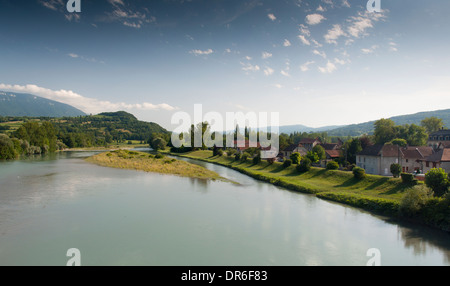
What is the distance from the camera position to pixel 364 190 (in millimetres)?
27672

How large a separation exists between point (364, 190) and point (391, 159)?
1203 centimetres

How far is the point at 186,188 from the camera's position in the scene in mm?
30891

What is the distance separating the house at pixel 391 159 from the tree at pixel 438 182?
1521cm

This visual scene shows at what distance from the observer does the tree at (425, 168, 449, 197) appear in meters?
20.9

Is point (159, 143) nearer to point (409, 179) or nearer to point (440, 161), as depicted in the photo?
point (440, 161)

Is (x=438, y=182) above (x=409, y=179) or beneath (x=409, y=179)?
above

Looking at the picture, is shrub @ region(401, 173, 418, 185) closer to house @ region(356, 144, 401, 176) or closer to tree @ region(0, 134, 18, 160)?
house @ region(356, 144, 401, 176)

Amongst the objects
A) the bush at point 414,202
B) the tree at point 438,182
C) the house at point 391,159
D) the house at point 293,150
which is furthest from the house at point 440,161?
the house at point 293,150

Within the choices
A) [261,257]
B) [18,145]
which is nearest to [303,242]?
[261,257]

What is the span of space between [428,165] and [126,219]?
3563cm

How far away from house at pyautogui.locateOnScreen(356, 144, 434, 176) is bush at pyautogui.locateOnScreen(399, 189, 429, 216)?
17107 mm

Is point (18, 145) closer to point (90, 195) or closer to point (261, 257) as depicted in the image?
point (90, 195)

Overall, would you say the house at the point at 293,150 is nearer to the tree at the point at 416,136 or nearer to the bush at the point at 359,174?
the tree at the point at 416,136

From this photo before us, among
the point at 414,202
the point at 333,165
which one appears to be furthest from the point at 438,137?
the point at 414,202
